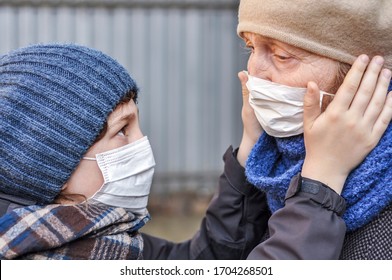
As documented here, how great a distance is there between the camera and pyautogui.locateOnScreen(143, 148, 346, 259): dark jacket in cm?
184

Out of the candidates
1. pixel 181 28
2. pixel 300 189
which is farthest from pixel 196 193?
pixel 300 189

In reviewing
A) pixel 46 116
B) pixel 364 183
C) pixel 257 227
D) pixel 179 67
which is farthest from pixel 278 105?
pixel 179 67

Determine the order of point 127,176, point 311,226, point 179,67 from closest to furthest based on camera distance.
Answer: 1. point 311,226
2. point 127,176
3. point 179,67

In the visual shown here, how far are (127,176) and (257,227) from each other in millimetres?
496

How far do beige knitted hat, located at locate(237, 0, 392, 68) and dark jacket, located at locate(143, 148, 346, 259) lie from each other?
0.38 m

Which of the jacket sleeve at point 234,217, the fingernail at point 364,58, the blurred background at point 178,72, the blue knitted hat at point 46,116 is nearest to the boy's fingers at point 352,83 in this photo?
the fingernail at point 364,58

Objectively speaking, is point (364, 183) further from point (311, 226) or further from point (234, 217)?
point (234, 217)

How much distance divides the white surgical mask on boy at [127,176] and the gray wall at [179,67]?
180 inches

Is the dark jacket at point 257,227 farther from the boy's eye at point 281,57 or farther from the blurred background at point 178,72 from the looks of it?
the blurred background at point 178,72

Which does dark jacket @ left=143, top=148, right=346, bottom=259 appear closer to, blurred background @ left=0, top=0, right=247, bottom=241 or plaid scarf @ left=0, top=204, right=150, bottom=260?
plaid scarf @ left=0, top=204, right=150, bottom=260

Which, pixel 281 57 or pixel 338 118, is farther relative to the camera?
pixel 281 57

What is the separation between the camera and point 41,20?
696cm

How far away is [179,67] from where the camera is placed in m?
7.08
